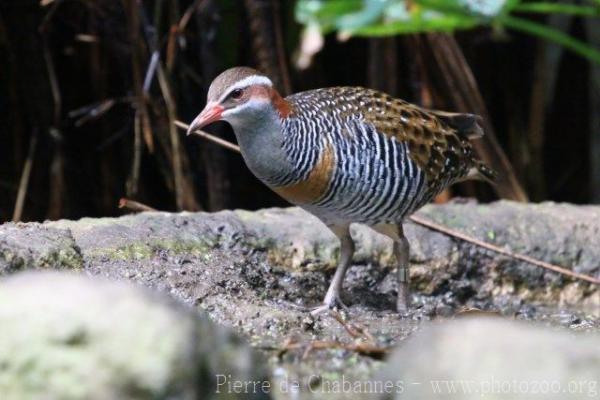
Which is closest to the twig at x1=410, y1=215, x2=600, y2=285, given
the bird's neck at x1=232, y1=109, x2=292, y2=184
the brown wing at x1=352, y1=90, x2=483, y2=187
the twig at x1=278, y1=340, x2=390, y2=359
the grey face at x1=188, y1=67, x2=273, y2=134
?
the brown wing at x1=352, y1=90, x2=483, y2=187

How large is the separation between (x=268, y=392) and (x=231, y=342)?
0.20 m

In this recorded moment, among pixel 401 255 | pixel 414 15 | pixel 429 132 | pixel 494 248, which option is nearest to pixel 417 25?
pixel 414 15

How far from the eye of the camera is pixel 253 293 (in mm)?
3855

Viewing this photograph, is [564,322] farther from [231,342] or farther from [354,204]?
[231,342]

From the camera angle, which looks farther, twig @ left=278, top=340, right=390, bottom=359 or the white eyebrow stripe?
the white eyebrow stripe

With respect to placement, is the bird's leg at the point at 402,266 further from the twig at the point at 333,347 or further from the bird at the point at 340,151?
the twig at the point at 333,347

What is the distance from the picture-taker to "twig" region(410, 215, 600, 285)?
4605 mm

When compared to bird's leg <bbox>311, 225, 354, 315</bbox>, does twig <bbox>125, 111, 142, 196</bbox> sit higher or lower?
higher

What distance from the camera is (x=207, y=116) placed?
12.2 ft

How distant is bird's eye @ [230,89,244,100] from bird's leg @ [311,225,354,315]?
79cm

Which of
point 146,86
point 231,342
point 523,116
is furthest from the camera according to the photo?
point 523,116

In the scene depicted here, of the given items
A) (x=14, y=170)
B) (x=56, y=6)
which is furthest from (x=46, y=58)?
(x=14, y=170)

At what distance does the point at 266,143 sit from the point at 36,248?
890mm

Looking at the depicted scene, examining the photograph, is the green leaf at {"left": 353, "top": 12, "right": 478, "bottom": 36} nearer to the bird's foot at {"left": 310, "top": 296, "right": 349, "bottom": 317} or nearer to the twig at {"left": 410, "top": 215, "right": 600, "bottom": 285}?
the twig at {"left": 410, "top": 215, "right": 600, "bottom": 285}
